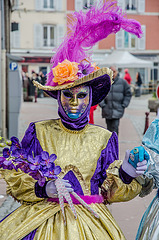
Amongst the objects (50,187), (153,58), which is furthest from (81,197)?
(153,58)

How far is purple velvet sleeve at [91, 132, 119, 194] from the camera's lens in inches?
118

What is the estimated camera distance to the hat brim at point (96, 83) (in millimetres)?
3037

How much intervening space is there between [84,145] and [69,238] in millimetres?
645

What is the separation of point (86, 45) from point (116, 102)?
555 centimetres

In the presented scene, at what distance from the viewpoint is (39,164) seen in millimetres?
2625

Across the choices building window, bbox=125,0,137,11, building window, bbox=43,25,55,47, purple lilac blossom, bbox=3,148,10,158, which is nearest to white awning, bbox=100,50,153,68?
building window, bbox=43,25,55,47

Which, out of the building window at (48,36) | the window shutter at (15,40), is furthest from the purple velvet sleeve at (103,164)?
the building window at (48,36)

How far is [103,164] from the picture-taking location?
3055 millimetres

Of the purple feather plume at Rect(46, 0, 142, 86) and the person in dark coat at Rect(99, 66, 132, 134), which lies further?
the person in dark coat at Rect(99, 66, 132, 134)

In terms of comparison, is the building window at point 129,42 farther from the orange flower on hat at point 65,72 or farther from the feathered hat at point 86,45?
the orange flower on hat at point 65,72

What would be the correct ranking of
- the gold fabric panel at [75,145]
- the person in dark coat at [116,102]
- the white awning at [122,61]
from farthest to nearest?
1. the white awning at [122,61]
2. the person in dark coat at [116,102]
3. the gold fabric panel at [75,145]

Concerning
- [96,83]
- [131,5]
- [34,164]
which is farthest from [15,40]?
[34,164]

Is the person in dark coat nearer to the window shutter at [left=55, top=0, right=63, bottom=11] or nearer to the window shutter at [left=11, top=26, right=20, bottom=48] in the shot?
the window shutter at [left=11, top=26, right=20, bottom=48]

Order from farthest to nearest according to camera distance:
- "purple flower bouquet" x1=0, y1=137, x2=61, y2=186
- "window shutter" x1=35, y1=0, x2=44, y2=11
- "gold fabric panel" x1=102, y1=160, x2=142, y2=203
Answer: "window shutter" x1=35, y1=0, x2=44, y2=11 < "gold fabric panel" x1=102, y1=160, x2=142, y2=203 < "purple flower bouquet" x1=0, y1=137, x2=61, y2=186
